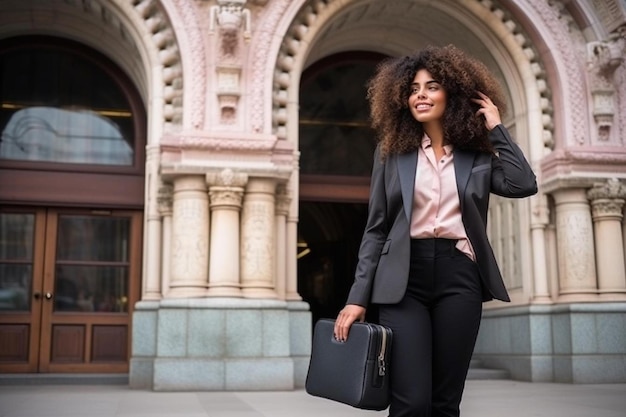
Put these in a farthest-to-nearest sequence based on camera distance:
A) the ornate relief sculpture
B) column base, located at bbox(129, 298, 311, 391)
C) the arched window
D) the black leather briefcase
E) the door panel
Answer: the arched window, the door panel, the ornate relief sculpture, column base, located at bbox(129, 298, 311, 391), the black leather briefcase

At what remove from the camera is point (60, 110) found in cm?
1344

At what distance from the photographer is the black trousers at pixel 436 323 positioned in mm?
3207

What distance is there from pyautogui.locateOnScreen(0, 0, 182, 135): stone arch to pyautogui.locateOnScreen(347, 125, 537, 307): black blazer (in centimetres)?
852

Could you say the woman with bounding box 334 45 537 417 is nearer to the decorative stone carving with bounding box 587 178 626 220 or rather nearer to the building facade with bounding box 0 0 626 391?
the building facade with bounding box 0 0 626 391

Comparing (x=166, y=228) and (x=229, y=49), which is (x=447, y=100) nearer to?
(x=229, y=49)

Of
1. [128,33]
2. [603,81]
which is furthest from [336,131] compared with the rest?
[603,81]

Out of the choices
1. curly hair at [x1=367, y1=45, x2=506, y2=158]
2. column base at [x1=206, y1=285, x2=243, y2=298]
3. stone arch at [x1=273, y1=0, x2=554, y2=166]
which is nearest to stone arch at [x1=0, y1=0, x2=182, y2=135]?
stone arch at [x1=273, y1=0, x2=554, y2=166]

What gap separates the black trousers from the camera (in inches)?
126

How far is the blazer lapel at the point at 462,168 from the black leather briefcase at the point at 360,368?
0.70m

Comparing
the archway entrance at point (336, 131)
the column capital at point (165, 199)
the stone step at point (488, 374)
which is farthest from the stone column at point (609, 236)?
the column capital at point (165, 199)

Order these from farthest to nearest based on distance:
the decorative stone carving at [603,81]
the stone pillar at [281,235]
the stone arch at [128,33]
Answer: the decorative stone carving at [603,81]
the stone arch at [128,33]
the stone pillar at [281,235]

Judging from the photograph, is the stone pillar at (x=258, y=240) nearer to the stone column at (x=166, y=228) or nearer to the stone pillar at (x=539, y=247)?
the stone column at (x=166, y=228)

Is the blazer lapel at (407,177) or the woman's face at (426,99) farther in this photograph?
the woman's face at (426,99)

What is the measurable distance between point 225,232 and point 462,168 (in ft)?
25.5
